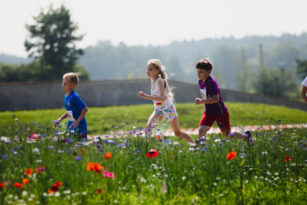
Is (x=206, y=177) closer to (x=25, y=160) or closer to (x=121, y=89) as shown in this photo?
(x=25, y=160)

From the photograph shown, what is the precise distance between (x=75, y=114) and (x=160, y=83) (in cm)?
162

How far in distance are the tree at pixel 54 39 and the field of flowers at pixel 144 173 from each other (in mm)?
30227

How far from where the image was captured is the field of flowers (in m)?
3.53

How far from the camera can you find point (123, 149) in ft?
15.3

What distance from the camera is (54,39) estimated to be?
33.7 meters

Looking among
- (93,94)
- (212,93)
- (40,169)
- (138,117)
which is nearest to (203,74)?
→ (212,93)

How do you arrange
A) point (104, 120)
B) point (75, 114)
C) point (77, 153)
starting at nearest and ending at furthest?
point (77, 153), point (75, 114), point (104, 120)

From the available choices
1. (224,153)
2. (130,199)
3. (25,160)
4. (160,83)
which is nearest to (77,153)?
(25,160)

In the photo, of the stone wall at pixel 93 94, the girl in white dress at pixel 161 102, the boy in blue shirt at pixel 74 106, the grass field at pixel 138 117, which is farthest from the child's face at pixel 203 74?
the stone wall at pixel 93 94

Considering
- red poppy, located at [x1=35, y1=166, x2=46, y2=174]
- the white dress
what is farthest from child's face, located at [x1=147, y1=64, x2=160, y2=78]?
red poppy, located at [x1=35, y1=166, x2=46, y2=174]

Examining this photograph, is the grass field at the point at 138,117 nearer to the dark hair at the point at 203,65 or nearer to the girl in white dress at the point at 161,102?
the girl in white dress at the point at 161,102

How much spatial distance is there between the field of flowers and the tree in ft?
99.2

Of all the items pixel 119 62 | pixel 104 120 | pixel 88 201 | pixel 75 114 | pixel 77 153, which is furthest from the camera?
pixel 119 62

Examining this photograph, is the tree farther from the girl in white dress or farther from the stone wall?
the girl in white dress
